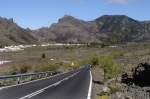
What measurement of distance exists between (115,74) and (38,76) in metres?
24.9

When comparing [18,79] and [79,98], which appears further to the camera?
[18,79]

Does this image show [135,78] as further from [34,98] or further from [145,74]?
[34,98]

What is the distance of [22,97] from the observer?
25.0 metres

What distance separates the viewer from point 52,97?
88.2 ft

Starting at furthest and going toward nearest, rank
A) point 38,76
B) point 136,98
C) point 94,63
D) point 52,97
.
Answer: point 94,63 < point 38,76 < point 136,98 < point 52,97

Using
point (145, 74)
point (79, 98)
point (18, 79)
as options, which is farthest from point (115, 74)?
point (79, 98)

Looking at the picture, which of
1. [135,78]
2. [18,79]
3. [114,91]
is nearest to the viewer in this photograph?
[114,91]

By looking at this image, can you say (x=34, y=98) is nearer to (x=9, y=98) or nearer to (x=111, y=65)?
(x=9, y=98)

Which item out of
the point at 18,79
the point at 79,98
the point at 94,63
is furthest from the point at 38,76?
the point at 94,63

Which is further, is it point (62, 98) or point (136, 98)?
point (136, 98)

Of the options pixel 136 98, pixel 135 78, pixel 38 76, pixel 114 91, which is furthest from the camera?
pixel 135 78

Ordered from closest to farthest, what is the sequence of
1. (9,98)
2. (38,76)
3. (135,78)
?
(9,98), (38,76), (135,78)

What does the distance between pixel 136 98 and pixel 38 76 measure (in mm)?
28477

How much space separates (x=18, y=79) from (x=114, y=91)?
9799mm
